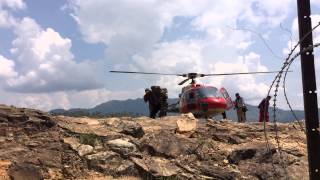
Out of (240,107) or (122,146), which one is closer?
(122,146)

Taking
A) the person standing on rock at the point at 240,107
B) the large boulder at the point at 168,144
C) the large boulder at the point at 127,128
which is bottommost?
the large boulder at the point at 168,144

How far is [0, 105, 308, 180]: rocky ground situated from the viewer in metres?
15.7

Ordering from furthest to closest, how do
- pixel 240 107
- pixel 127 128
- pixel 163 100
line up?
pixel 240 107
pixel 163 100
pixel 127 128

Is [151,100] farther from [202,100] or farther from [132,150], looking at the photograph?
[132,150]

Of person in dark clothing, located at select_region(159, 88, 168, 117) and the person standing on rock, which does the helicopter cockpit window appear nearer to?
the person standing on rock

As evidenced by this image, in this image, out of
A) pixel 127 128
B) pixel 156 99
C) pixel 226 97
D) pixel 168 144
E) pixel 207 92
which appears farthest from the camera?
pixel 226 97

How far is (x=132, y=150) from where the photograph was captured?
1702 cm

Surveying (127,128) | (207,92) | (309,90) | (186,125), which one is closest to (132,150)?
(127,128)

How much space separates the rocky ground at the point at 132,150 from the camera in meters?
15.7

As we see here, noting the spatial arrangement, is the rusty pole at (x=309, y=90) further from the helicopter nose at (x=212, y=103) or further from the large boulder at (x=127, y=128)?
the helicopter nose at (x=212, y=103)

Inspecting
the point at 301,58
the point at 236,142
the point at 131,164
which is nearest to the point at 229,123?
the point at 236,142

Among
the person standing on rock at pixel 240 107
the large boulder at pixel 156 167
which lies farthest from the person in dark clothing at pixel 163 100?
the large boulder at pixel 156 167

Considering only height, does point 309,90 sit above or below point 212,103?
below

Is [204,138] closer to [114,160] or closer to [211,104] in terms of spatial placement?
[114,160]
